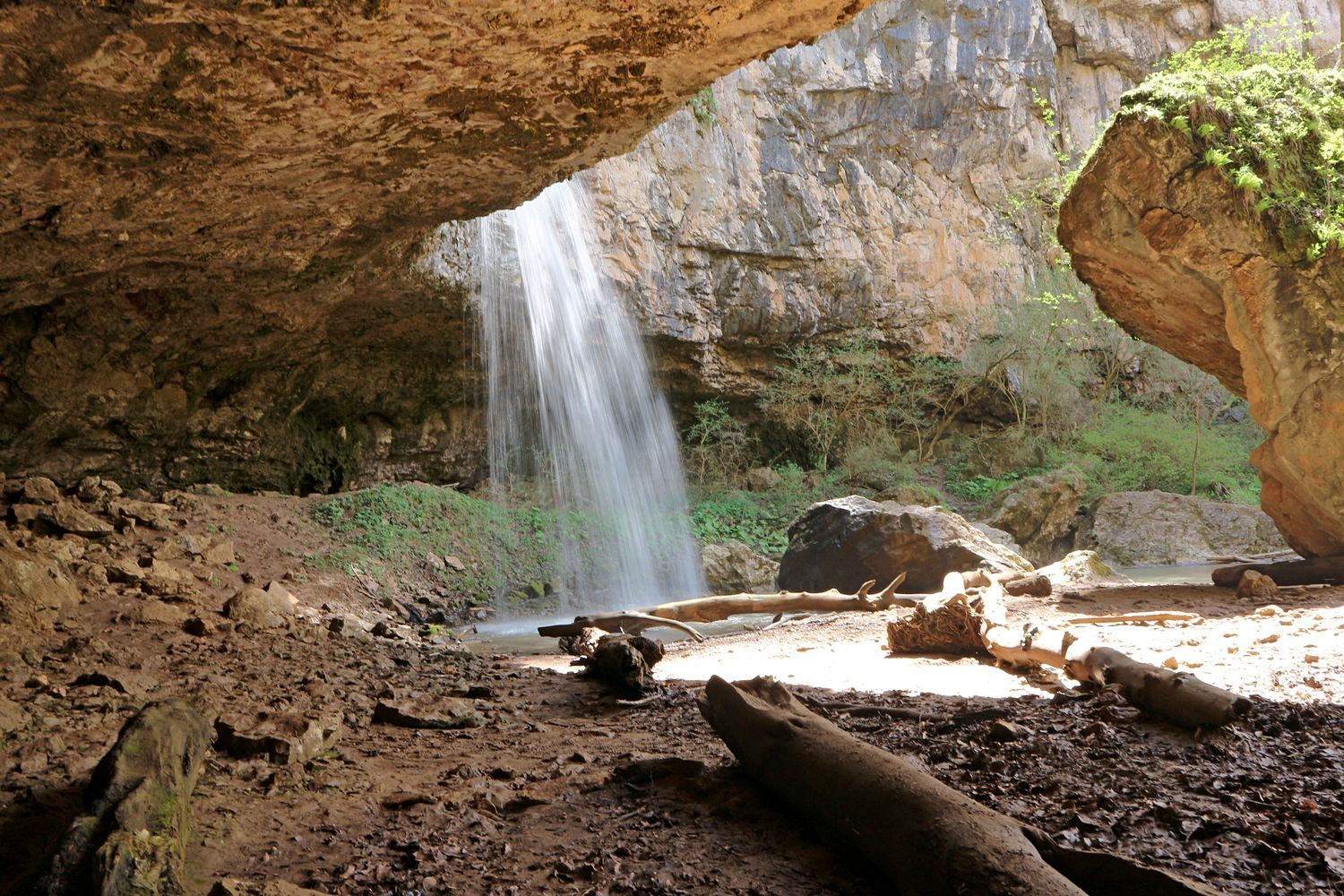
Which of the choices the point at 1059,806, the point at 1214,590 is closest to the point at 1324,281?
the point at 1214,590

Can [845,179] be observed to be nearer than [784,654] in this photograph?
No

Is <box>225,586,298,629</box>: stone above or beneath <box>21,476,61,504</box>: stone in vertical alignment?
beneath

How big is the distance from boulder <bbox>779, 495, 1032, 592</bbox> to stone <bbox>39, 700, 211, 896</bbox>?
360 inches

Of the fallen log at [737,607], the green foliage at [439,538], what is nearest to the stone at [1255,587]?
the fallen log at [737,607]

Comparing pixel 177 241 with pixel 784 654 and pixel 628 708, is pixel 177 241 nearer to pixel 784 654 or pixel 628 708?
pixel 628 708

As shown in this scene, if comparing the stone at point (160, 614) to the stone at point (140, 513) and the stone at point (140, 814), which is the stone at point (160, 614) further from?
the stone at point (140, 814)

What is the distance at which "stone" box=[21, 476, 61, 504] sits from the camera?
7828 mm

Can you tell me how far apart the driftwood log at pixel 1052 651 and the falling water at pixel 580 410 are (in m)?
7.10

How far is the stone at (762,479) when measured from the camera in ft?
66.1

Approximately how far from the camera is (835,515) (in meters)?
11.8

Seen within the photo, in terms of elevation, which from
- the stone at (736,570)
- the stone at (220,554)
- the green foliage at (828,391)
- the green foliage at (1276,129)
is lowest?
the stone at (736,570)

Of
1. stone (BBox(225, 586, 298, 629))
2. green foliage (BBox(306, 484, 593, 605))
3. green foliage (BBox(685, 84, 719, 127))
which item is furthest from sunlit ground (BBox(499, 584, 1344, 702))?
green foliage (BBox(685, 84, 719, 127))

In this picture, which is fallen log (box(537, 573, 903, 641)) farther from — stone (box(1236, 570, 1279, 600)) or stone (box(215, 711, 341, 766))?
stone (box(215, 711, 341, 766))

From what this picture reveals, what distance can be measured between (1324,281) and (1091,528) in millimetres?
8551
